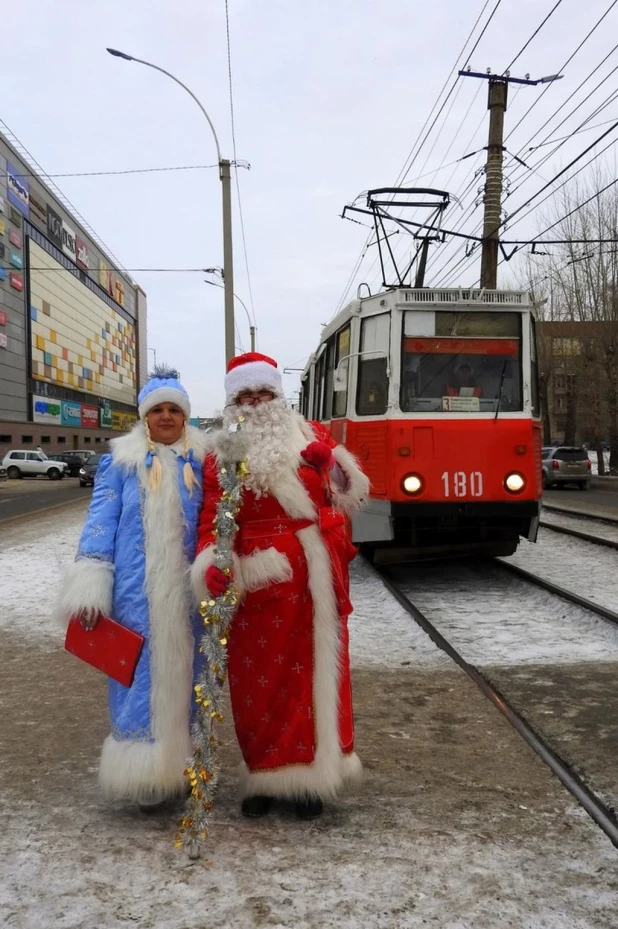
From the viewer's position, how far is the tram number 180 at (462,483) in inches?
288

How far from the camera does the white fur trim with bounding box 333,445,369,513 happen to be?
10.2 feet

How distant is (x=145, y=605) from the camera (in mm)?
2910

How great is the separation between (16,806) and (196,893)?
3.47 ft

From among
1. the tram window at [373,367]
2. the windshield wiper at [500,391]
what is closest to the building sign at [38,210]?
the tram window at [373,367]

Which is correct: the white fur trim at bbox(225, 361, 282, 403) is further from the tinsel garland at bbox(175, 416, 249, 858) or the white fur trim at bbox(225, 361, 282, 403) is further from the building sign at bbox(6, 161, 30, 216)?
the building sign at bbox(6, 161, 30, 216)

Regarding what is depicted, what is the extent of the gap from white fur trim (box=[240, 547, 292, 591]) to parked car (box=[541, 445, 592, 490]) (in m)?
24.6

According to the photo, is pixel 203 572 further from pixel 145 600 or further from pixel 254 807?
pixel 254 807

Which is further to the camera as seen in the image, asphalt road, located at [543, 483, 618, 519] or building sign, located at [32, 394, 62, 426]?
building sign, located at [32, 394, 62, 426]

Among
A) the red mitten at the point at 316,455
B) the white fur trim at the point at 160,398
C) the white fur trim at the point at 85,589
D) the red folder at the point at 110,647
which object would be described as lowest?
the red folder at the point at 110,647

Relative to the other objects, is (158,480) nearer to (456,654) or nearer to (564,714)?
(564,714)

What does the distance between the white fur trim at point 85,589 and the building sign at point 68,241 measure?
2603 inches

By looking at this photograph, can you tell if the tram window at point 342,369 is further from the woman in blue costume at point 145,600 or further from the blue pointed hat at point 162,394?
the woman in blue costume at point 145,600

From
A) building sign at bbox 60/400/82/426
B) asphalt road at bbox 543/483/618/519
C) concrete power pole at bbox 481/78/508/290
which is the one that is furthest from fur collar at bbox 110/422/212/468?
building sign at bbox 60/400/82/426

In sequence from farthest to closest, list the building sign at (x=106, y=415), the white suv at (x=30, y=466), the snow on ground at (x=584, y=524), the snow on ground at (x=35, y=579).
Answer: the building sign at (x=106, y=415), the white suv at (x=30, y=466), the snow on ground at (x=584, y=524), the snow on ground at (x=35, y=579)
